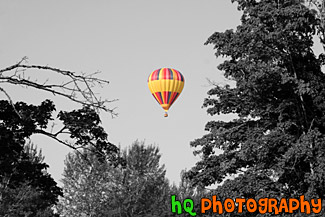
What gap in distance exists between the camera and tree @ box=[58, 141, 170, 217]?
41.1m

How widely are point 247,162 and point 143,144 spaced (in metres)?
27.5

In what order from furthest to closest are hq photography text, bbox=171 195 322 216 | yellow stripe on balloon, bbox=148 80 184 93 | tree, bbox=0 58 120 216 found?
yellow stripe on balloon, bbox=148 80 184 93 → hq photography text, bbox=171 195 322 216 → tree, bbox=0 58 120 216

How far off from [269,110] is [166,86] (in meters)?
18.3

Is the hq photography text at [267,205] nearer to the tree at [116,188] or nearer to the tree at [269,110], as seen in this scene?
the tree at [269,110]

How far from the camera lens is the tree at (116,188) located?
135ft

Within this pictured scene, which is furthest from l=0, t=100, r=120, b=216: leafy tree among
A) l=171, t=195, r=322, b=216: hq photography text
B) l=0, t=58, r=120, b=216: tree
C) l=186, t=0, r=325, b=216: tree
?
l=186, t=0, r=325, b=216: tree

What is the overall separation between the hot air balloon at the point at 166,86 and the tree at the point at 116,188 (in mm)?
7932

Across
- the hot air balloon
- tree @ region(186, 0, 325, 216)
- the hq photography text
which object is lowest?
the hq photography text

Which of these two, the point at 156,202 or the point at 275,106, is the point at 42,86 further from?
the point at 156,202

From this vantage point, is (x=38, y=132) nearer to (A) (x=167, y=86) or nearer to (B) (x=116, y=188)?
(A) (x=167, y=86)

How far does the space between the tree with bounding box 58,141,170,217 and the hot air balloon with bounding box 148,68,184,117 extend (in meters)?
7.93

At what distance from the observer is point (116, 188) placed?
138ft

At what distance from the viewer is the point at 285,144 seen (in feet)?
59.0

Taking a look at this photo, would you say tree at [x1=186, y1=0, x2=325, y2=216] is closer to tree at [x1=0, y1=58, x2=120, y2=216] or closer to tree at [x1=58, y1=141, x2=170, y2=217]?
tree at [x1=0, y1=58, x2=120, y2=216]
